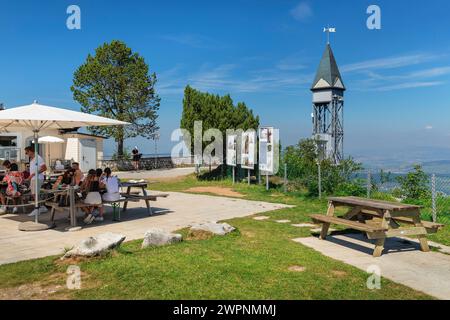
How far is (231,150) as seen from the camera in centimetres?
2089

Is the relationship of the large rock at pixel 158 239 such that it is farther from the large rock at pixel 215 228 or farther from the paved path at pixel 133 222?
the paved path at pixel 133 222

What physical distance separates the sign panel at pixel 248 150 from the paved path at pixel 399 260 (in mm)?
11818

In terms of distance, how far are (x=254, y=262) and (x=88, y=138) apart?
2367 cm

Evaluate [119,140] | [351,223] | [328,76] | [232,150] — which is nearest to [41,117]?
[351,223]

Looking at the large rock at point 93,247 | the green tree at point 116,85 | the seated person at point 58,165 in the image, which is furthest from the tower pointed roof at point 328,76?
the large rock at point 93,247

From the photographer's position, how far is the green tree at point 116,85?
3212cm

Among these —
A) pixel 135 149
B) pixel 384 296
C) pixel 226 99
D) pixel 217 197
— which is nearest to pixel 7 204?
pixel 217 197

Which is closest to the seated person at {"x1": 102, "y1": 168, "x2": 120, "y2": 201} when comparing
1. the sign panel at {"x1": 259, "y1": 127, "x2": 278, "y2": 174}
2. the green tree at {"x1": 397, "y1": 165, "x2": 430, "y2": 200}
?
the green tree at {"x1": 397, "y1": 165, "x2": 430, "y2": 200}

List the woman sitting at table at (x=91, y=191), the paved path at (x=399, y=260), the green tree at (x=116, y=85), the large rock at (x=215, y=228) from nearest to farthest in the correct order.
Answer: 1. the paved path at (x=399, y=260)
2. the large rock at (x=215, y=228)
3. the woman sitting at table at (x=91, y=191)
4. the green tree at (x=116, y=85)

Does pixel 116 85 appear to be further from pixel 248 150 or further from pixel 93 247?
pixel 93 247

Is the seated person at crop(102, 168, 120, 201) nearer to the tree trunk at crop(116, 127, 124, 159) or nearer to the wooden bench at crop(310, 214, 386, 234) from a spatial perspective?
the wooden bench at crop(310, 214, 386, 234)

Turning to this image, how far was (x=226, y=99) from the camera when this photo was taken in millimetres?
23328

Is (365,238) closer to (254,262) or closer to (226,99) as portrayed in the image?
(254,262)

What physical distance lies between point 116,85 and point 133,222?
2559 centimetres
